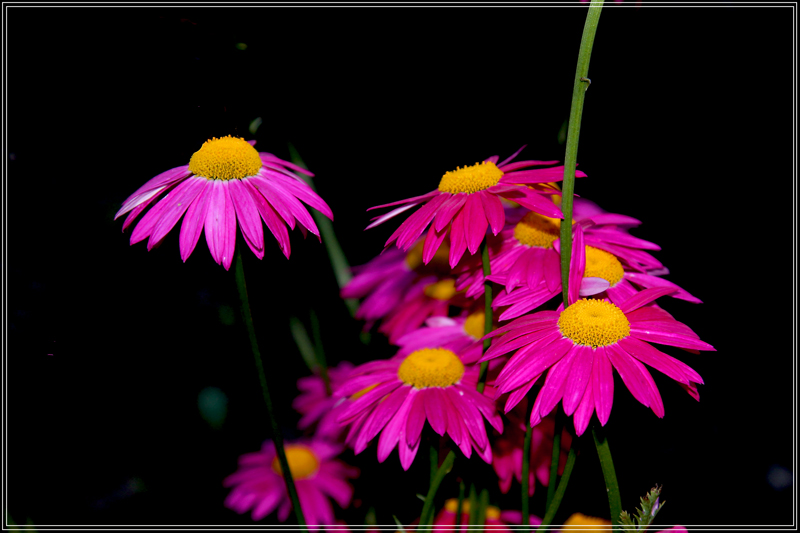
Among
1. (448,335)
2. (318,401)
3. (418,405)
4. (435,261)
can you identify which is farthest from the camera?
(318,401)

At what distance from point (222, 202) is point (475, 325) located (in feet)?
0.81

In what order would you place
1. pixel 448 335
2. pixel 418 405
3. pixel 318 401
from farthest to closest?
pixel 318 401, pixel 448 335, pixel 418 405

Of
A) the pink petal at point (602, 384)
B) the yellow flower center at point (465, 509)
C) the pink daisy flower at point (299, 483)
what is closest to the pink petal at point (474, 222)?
the pink petal at point (602, 384)

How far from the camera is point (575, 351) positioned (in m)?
0.37

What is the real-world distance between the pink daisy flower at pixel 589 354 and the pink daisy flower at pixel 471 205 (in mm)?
63

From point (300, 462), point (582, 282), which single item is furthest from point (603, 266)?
point (300, 462)

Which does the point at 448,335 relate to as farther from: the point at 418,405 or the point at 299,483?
the point at 299,483

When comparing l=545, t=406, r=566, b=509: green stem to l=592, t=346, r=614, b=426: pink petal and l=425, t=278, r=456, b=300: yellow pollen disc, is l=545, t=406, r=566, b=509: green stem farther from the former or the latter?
l=425, t=278, r=456, b=300: yellow pollen disc

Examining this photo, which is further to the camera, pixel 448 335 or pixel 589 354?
pixel 448 335

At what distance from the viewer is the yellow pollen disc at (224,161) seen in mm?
421

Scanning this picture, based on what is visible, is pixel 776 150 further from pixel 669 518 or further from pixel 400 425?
pixel 400 425

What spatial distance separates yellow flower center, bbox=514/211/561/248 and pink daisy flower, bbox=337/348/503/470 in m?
0.11

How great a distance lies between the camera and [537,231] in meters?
0.46

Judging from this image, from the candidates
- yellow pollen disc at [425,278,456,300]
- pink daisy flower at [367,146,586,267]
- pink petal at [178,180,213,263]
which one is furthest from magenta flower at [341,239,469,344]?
pink petal at [178,180,213,263]
